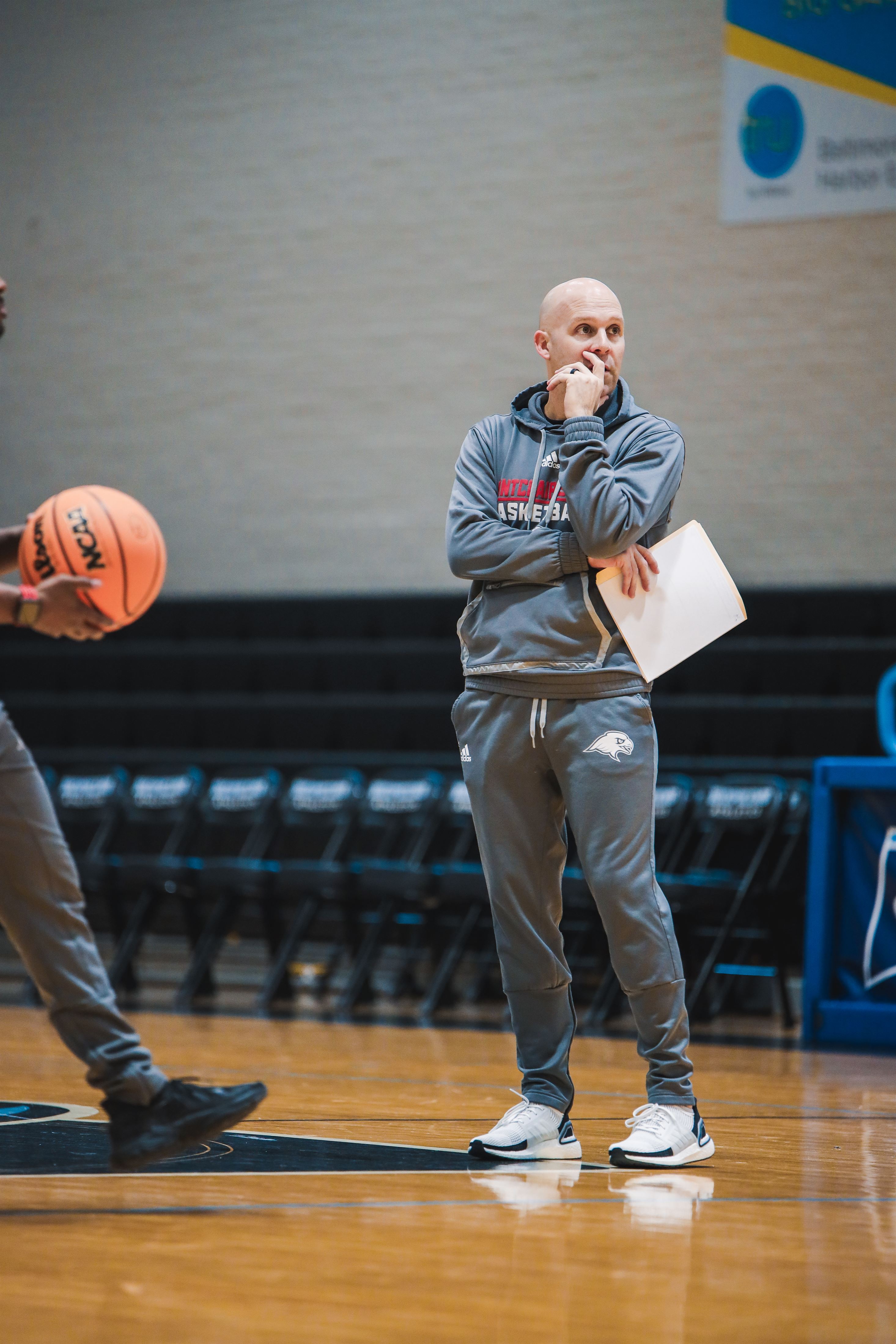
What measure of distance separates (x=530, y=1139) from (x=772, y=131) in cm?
717

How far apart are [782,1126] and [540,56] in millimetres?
7359

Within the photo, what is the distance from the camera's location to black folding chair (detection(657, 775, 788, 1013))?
6410 millimetres

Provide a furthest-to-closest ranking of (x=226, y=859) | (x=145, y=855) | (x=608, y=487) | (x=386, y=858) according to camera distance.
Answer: (x=145, y=855), (x=226, y=859), (x=386, y=858), (x=608, y=487)

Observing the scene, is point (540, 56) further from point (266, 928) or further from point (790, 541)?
point (266, 928)

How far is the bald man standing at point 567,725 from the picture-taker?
9.90 ft

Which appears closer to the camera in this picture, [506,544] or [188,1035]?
[506,544]

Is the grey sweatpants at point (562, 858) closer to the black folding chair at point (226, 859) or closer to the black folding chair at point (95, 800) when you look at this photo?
the black folding chair at point (226, 859)

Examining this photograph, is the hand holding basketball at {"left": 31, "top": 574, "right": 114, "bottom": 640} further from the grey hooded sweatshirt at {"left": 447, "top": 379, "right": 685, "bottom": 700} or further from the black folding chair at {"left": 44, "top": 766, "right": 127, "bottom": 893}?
the black folding chair at {"left": 44, "top": 766, "right": 127, "bottom": 893}

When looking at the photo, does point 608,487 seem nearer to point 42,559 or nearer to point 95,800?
point 42,559

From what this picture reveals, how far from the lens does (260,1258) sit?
225 cm

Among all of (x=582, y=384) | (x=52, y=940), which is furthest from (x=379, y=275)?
(x=52, y=940)

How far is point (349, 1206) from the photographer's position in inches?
104

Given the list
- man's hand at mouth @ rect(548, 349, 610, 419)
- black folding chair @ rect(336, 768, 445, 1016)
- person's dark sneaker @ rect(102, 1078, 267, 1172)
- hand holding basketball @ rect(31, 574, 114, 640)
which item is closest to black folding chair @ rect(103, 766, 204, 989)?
black folding chair @ rect(336, 768, 445, 1016)

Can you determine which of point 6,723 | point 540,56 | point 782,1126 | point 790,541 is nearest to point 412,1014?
point 782,1126
